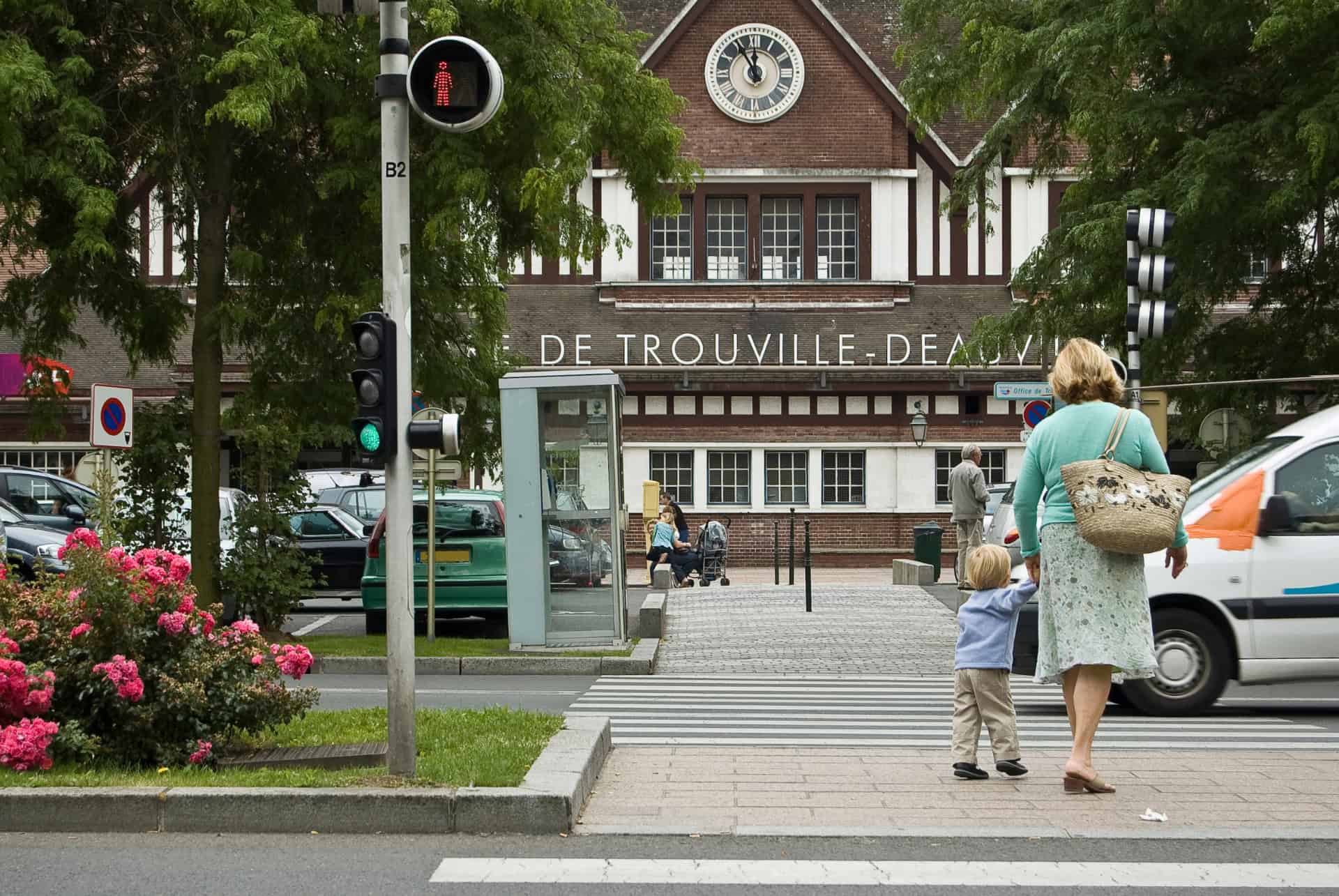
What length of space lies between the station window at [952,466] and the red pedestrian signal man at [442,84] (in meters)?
30.0

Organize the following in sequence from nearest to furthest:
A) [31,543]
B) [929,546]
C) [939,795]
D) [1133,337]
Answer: [939,795] → [1133,337] → [31,543] → [929,546]

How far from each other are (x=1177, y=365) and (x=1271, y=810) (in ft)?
49.1

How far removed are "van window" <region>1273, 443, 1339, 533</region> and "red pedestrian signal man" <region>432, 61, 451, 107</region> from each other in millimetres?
6601

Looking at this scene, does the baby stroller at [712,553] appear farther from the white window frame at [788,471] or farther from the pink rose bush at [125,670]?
the pink rose bush at [125,670]

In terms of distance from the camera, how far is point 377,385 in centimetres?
773

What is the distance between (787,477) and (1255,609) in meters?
26.0

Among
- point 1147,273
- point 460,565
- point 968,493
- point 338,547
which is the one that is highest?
point 1147,273

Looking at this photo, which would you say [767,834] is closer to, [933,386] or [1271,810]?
[1271,810]

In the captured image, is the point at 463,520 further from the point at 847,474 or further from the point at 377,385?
the point at 847,474

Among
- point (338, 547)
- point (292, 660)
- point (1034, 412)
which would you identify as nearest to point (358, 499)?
point (338, 547)

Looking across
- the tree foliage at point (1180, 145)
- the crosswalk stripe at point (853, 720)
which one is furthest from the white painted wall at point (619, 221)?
the crosswalk stripe at point (853, 720)

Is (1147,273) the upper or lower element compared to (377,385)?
upper

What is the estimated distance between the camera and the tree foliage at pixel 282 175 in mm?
15531

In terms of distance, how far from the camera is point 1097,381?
26.2 ft
